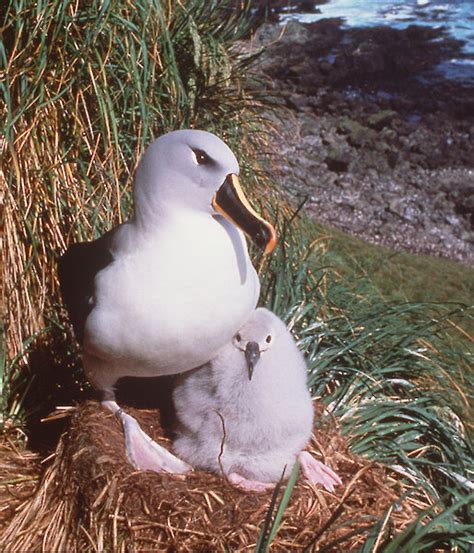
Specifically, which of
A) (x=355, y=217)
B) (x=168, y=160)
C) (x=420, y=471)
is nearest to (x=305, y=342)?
(x=420, y=471)

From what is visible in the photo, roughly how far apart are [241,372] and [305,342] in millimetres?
815

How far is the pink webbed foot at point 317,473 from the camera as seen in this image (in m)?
2.18

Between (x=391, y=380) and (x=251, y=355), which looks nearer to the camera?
(x=251, y=355)

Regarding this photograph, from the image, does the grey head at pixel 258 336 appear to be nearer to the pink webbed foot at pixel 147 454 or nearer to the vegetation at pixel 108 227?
the pink webbed foot at pixel 147 454

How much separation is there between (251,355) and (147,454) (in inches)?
18.5

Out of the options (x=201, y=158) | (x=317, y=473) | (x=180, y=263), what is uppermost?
(x=201, y=158)

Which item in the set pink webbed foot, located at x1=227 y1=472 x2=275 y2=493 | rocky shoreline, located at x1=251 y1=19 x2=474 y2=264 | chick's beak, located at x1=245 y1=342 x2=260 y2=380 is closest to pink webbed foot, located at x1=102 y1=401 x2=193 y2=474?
pink webbed foot, located at x1=227 y1=472 x2=275 y2=493

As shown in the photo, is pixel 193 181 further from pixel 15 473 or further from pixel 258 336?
pixel 15 473

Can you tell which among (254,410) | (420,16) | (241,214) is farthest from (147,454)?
(420,16)

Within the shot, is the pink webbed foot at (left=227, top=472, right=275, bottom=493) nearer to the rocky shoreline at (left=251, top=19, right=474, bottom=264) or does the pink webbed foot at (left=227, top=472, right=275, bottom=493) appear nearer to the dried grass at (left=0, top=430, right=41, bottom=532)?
the dried grass at (left=0, top=430, right=41, bottom=532)

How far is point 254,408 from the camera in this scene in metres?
2.17

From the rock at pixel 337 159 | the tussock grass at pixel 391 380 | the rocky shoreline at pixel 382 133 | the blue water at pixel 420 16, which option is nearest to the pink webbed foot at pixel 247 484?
the tussock grass at pixel 391 380

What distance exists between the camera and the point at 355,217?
19.9 ft

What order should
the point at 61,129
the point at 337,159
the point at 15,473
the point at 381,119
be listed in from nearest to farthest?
the point at 15,473, the point at 61,129, the point at 381,119, the point at 337,159
